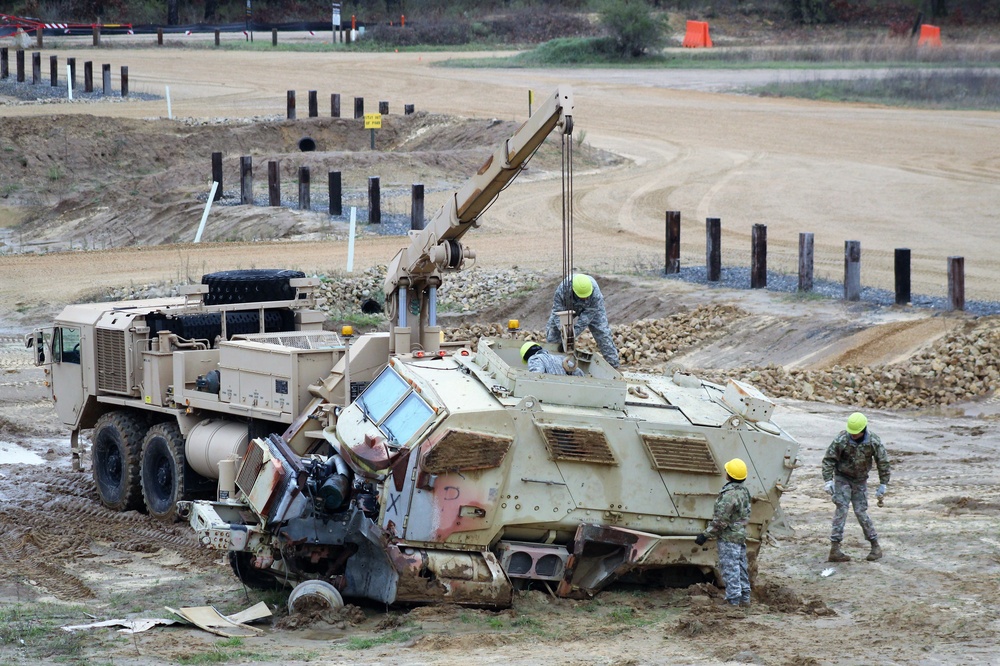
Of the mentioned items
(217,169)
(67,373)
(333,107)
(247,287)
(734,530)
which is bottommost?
(734,530)

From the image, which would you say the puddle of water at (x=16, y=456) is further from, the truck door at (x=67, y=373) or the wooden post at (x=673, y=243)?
the wooden post at (x=673, y=243)

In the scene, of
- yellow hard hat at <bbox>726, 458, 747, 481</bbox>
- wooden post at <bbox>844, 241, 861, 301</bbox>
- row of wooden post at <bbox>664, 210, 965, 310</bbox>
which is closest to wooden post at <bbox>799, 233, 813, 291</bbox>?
row of wooden post at <bbox>664, 210, 965, 310</bbox>

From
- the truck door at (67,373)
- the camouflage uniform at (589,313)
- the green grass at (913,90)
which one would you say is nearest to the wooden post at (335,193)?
the truck door at (67,373)

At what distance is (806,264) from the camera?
78.6ft

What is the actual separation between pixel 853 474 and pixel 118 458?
840 centimetres

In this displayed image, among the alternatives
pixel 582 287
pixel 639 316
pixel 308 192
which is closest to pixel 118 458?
pixel 582 287

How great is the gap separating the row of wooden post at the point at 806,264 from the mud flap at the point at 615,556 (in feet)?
35.5

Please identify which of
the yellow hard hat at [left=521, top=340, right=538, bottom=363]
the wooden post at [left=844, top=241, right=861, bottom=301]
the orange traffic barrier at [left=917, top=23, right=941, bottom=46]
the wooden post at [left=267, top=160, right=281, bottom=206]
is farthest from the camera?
the orange traffic barrier at [left=917, top=23, right=941, bottom=46]

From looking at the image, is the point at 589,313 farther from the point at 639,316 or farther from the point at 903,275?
the point at 639,316

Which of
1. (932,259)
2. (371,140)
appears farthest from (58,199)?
(932,259)

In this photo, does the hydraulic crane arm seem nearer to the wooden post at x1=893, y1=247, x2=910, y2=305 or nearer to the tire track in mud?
the tire track in mud

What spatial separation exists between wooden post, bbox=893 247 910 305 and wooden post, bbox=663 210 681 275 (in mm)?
4624

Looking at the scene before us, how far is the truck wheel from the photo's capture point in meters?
16.0

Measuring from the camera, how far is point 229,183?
119 ft
